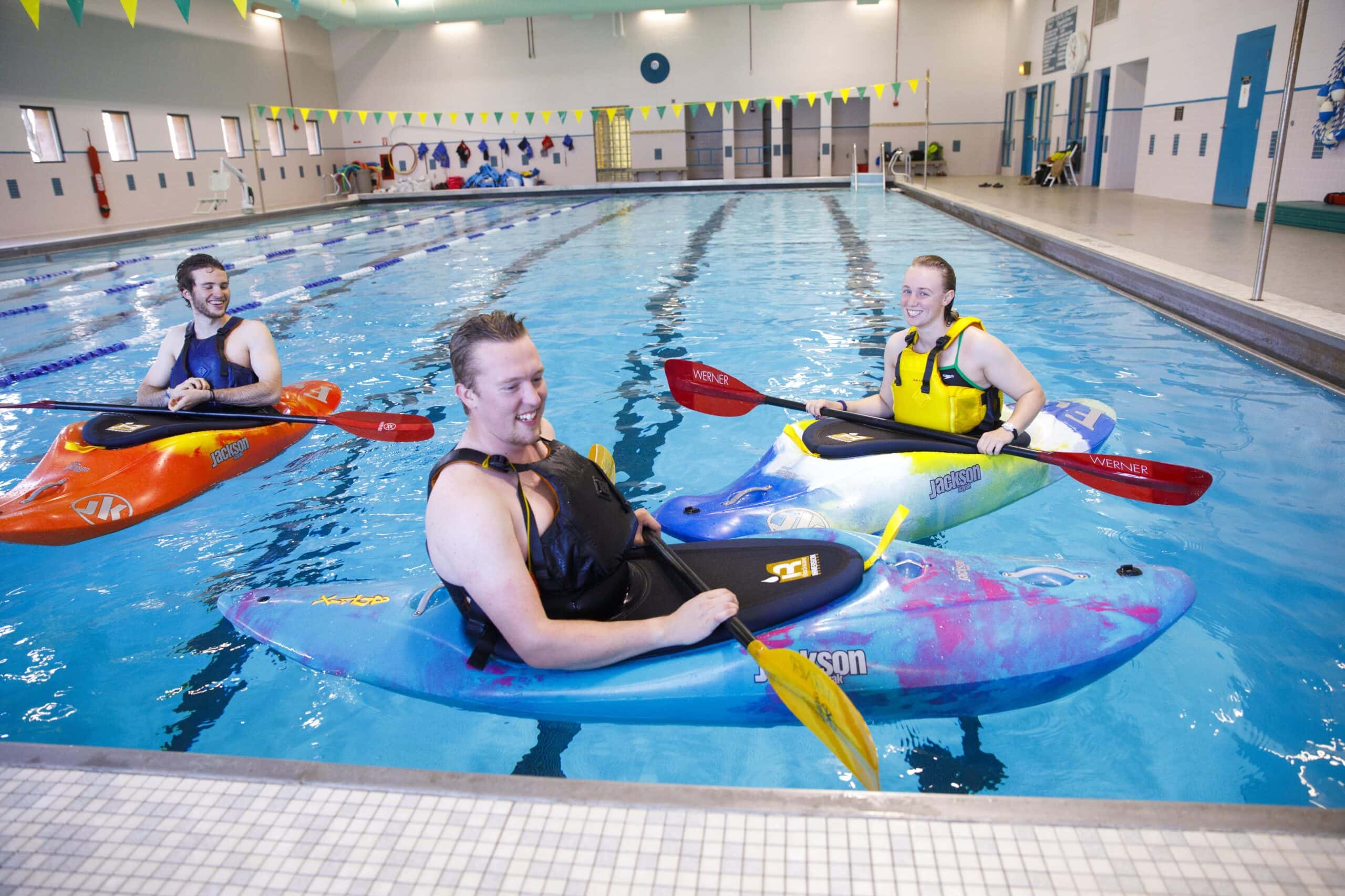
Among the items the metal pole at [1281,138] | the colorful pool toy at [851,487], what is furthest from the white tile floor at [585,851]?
the metal pole at [1281,138]

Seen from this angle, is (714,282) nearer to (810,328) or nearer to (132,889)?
(810,328)

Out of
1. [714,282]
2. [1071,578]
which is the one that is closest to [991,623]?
[1071,578]

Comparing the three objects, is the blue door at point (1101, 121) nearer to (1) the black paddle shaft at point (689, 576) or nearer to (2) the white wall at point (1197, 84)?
(2) the white wall at point (1197, 84)

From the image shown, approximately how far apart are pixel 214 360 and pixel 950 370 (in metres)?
3.35

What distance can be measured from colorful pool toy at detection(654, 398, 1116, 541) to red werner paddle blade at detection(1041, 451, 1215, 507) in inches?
14.9

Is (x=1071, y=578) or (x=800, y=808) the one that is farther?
(x=1071, y=578)

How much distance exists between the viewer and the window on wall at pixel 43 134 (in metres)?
16.1

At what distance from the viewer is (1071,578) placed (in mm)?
2512

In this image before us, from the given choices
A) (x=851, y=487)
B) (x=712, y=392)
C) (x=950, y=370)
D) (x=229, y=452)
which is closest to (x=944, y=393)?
(x=950, y=370)

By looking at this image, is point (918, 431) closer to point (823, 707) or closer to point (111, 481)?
point (823, 707)

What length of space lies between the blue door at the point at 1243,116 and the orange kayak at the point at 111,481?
12729 millimetres

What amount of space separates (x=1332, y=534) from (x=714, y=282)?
268 inches

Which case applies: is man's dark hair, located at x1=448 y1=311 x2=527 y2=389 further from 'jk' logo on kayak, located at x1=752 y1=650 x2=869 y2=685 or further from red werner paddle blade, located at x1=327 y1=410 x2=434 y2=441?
red werner paddle blade, located at x1=327 y1=410 x2=434 y2=441

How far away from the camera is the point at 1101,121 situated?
1761 cm
